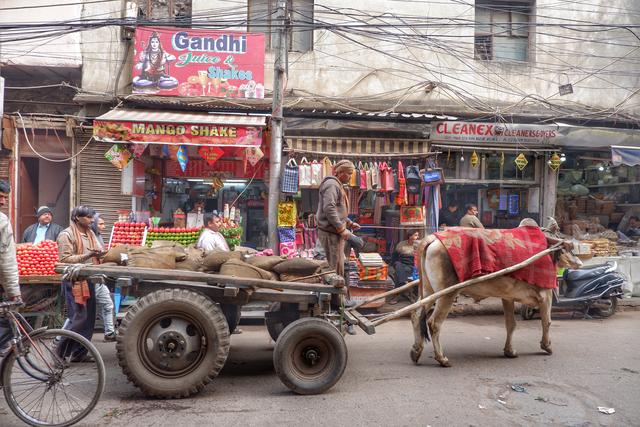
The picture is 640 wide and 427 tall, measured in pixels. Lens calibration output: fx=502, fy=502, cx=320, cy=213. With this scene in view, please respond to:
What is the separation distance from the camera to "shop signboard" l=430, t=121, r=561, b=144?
10586 millimetres

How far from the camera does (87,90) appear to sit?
10.4 m

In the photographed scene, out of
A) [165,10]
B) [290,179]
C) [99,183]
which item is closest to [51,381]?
[290,179]

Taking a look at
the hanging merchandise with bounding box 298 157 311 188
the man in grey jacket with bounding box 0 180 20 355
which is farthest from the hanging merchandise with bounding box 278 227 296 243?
the man in grey jacket with bounding box 0 180 20 355

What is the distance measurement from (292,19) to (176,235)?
5613 millimetres

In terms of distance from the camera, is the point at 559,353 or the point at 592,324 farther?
the point at 592,324

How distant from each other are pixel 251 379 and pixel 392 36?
28.2 ft

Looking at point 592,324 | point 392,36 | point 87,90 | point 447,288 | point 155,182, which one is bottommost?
point 592,324

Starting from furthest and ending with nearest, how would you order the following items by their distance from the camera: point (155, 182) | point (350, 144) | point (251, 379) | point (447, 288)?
point (155, 182)
point (350, 144)
point (447, 288)
point (251, 379)

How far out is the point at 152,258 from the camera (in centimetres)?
499

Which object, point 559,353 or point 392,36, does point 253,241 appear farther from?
point 559,353

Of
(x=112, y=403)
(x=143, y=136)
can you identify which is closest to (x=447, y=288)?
(x=112, y=403)

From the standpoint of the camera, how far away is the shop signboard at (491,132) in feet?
34.7

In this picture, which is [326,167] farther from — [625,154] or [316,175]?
[625,154]

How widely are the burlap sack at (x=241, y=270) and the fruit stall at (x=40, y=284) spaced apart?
3543 millimetres
